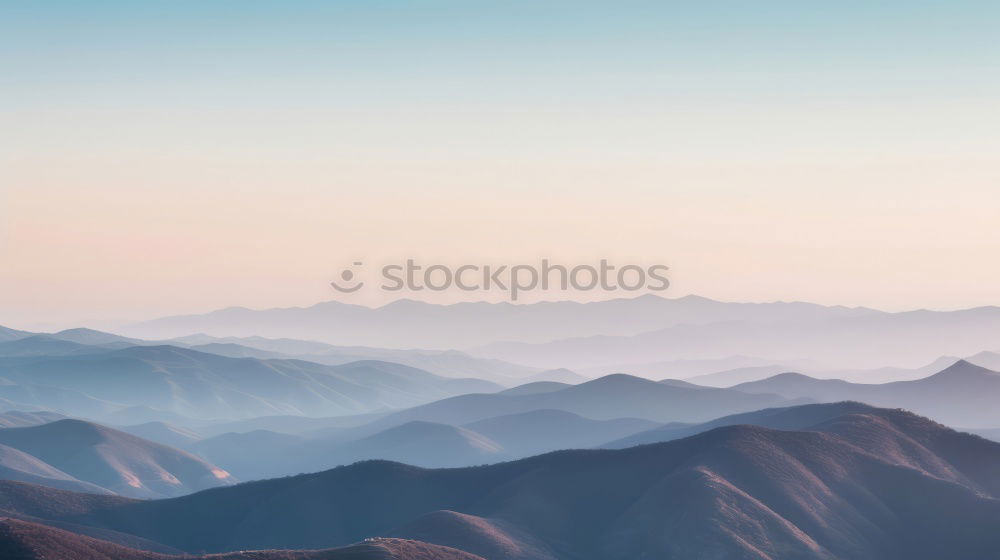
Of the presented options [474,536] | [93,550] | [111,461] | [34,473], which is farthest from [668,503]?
[111,461]

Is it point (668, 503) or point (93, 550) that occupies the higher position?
point (93, 550)

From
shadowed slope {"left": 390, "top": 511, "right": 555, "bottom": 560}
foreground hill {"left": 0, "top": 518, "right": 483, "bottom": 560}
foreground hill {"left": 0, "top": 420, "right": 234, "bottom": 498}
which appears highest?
foreground hill {"left": 0, "top": 518, "right": 483, "bottom": 560}

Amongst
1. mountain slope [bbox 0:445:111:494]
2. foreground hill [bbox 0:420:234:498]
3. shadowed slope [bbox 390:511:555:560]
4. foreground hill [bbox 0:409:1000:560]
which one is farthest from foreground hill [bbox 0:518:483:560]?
foreground hill [bbox 0:420:234:498]

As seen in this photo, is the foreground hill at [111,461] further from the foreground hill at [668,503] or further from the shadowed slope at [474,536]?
the shadowed slope at [474,536]

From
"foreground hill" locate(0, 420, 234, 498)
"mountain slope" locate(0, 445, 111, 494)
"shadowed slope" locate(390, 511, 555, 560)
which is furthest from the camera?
"foreground hill" locate(0, 420, 234, 498)

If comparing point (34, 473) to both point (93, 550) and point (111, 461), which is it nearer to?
point (111, 461)

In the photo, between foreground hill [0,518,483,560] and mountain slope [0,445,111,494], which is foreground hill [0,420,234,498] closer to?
mountain slope [0,445,111,494]

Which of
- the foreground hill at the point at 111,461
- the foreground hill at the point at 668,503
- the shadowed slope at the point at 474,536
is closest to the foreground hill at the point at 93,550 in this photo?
the shadowed slope at the point at 474,536
